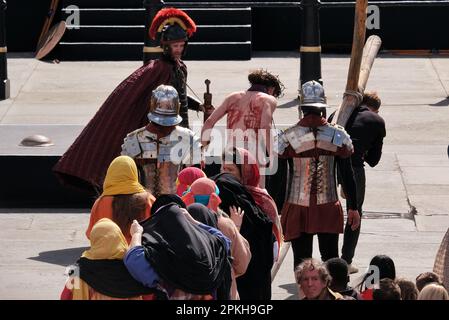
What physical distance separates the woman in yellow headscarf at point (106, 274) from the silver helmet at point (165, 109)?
302 centimetres

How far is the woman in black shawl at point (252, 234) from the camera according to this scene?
982 centimetres

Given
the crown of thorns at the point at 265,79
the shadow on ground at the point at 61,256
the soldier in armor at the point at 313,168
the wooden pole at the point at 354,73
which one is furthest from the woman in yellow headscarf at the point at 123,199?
the wooden pole at the point at 354,73

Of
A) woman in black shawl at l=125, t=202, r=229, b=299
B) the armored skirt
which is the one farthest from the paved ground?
woman in black shawl at l=125, t=202, r=229, b=299

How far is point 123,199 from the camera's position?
959 cm

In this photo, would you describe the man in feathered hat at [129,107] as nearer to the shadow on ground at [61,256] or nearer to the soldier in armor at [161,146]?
the shadow on ground at [61,256]

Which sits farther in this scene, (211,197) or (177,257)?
(211,197)

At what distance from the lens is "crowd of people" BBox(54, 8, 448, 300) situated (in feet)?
27.1

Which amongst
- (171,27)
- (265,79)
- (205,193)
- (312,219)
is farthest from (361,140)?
(205,193)

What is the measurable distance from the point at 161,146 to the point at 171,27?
152 cm

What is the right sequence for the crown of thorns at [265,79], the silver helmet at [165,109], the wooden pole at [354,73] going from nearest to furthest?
1. the silver helmet at [165,109]
2. the crown of thorns at [265,79]
3. the wooden pole at [354,73]

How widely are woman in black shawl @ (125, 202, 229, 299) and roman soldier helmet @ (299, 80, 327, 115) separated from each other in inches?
119

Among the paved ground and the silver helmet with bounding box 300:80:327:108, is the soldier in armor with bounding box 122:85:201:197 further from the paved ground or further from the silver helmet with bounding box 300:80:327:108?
the paved ground

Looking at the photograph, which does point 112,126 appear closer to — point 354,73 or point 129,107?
point 129,107
